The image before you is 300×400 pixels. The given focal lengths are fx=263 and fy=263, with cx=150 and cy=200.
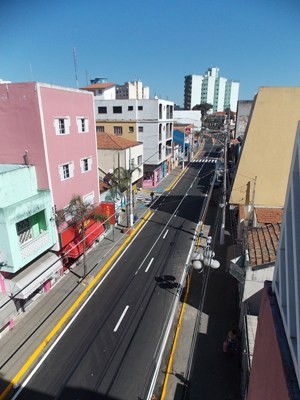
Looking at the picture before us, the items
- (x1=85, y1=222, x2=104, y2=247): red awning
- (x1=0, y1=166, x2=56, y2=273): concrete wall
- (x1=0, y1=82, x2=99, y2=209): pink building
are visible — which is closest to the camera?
(x1=0, y1=166, x2=56, y2=273): concrete wall

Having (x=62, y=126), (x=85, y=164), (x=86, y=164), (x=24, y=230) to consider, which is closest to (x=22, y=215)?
(x=24, y=230)

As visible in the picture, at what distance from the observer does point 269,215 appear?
69.2 ft

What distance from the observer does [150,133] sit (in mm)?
44750

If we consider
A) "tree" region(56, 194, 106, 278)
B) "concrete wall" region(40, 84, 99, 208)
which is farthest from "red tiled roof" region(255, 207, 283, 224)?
"concrete wall" region(40, 84, 99, 208)

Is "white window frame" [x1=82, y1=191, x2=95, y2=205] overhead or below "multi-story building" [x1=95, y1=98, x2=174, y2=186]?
below

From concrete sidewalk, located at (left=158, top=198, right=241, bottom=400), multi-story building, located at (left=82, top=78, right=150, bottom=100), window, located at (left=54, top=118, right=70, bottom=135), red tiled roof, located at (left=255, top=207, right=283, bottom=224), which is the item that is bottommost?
concrete sidewalk, located at (left=158, top=198, right=241, bottom=400)

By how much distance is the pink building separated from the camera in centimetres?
1727

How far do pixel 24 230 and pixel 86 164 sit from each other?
8614mm

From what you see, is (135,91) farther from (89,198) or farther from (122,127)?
(89,198)

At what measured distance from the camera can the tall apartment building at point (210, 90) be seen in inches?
6570

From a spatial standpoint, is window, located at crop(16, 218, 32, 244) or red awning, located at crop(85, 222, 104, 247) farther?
red awning, located at crop(85, 222, 104, 247)

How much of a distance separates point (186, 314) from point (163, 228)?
13.8 metres

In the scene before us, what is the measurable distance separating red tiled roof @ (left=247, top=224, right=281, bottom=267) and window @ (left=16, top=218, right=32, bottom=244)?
566 inches

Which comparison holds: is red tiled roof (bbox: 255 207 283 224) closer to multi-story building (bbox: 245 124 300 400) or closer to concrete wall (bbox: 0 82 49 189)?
multi-story building (bbox: 245 124 300 400)
